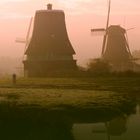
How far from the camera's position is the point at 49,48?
180 ft

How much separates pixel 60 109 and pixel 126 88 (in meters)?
15.1

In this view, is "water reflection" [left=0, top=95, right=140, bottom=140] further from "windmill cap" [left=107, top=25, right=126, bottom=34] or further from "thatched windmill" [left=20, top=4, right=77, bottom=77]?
"windmill cap" [left=107, top=25, right=126, bottom=34]

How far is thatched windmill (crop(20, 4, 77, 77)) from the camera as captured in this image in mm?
54406

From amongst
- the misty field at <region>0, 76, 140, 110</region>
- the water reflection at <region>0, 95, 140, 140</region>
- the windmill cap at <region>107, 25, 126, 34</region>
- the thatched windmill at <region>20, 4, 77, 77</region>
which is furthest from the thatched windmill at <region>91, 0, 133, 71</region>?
the water reflection at <region>0, 95, 140, 140</region>

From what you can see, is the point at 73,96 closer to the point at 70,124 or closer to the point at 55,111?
the point at 55,111

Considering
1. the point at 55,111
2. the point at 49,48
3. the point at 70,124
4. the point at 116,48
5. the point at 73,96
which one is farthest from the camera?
the point at 116,48

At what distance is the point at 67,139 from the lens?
A: 18.9 m

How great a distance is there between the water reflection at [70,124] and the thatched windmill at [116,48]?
36500 millimetres

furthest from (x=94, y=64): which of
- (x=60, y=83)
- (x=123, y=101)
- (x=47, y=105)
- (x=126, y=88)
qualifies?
(x=47, y=105)

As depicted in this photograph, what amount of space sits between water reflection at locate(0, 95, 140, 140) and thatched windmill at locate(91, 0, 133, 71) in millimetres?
36500

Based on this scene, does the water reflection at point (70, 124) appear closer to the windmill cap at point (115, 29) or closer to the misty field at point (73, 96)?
the misty field at point (73, 96)

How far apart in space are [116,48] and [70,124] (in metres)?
42.1

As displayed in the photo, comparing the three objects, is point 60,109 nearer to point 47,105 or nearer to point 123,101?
point 47,105

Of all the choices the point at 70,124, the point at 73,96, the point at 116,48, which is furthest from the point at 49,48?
the point at 70,124
